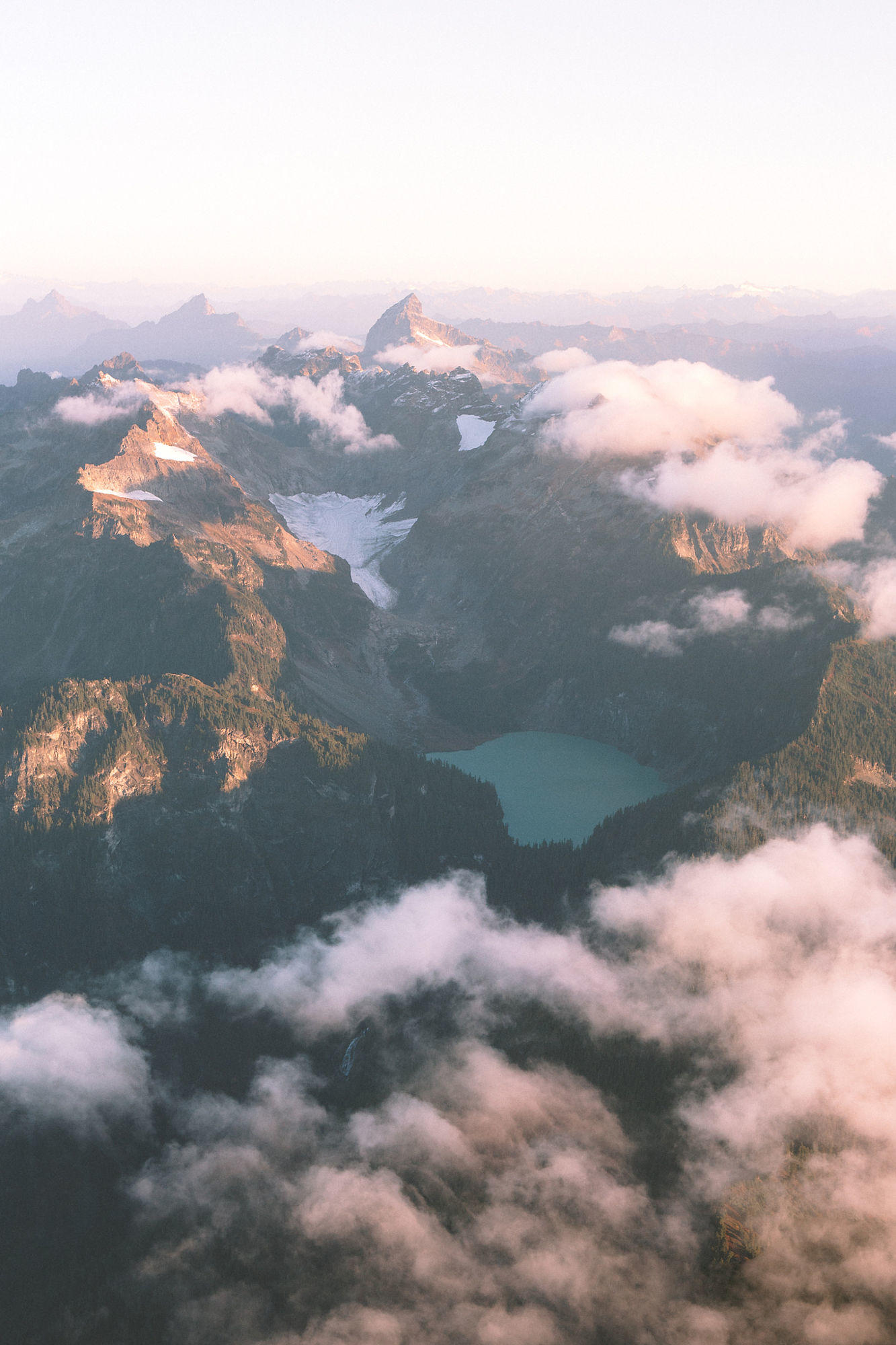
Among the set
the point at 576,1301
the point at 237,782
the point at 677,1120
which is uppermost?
the point at 237,782

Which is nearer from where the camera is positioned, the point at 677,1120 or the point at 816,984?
the point at 677,1120

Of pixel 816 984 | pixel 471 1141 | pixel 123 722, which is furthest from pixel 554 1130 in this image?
pixel 123 722

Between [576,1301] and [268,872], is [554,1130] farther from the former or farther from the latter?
[268,872]

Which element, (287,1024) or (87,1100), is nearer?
(87,1100)

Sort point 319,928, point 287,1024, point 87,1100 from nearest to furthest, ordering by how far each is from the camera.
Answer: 1. point 87,1100
2. point 287,1024
3. point 319,928

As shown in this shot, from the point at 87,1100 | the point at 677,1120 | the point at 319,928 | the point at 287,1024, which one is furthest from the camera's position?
the point at 319,928

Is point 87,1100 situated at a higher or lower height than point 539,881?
lower

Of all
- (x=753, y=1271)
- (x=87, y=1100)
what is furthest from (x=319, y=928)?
(x=753, y=1271)

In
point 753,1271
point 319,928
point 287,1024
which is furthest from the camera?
point 319,928

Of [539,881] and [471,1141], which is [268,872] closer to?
[539,881]
